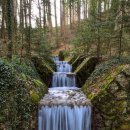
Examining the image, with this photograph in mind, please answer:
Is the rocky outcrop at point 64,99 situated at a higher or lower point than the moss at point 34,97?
lower

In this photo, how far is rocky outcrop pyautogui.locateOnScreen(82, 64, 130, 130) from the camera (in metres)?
12.7

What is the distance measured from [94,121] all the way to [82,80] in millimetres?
6498

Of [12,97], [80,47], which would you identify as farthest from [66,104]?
[80,47]

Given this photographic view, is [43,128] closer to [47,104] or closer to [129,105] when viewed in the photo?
[47,104]

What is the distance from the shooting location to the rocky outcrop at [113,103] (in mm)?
12734

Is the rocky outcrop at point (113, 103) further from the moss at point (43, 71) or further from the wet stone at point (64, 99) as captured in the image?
the moss at point (43, 71)

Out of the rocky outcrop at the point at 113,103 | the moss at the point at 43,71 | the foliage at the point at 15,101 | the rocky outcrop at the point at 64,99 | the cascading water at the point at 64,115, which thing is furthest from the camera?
the moss at the point at 43,71

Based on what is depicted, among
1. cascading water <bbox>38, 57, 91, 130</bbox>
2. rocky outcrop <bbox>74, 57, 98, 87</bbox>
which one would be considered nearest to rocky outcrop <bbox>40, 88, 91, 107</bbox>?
cascading water <bbox>38, 57, 91, 130</bbox>

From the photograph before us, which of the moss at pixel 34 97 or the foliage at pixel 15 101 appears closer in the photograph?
the foliage at pixel 15 101

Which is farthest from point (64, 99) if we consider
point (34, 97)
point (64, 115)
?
point (34, 97)

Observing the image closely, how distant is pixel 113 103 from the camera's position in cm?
1305

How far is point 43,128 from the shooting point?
12898 millimetres

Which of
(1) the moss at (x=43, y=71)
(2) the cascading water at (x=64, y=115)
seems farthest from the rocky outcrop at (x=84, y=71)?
(2) the cascading water at (x=64, y=115)

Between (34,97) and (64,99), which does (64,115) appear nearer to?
(64,99)
